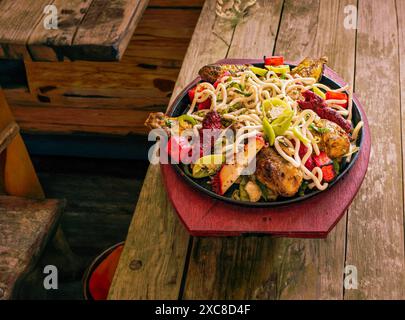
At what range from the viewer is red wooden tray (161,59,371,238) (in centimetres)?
142

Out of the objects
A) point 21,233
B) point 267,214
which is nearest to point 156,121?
point 267,214

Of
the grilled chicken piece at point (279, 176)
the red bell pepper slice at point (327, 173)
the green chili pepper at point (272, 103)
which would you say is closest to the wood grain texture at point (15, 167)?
the green chili pepper at point (272, 103)

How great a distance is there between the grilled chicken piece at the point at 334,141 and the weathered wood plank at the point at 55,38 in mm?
1097

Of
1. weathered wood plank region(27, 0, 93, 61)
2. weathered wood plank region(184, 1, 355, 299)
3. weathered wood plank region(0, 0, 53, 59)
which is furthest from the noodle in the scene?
weathered wood plank region(0, 0, 53, 59)

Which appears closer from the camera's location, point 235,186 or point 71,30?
point 235,186

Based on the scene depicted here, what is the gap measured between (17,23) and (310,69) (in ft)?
4.14

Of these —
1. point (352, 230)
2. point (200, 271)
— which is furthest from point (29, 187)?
point (352, 230)

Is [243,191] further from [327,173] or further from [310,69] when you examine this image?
[310,69]

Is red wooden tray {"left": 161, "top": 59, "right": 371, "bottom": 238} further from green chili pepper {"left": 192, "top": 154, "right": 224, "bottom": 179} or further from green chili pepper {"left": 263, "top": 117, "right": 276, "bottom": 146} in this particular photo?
green chili pepper {"left": 263, "top": 117, "right": 276, "bottom": 146}

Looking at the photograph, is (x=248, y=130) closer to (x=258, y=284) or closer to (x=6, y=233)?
(x=258, y=284)

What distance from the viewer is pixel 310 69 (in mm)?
1784

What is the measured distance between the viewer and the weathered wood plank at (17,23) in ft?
6.81

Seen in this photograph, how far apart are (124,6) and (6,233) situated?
116 centimetres
